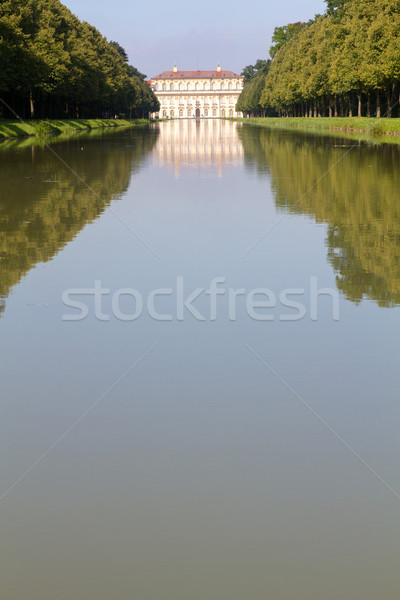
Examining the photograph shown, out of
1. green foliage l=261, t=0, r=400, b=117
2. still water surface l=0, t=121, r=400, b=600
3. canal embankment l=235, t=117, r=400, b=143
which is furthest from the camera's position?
green foliage l=261, t=0, r=400, b=117

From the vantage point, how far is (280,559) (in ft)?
10.9

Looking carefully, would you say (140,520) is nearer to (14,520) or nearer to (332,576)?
(14,520)

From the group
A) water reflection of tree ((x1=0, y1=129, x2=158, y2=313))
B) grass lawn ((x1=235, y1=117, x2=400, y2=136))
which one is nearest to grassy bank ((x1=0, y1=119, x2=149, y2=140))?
grass lawn ((x1=235, y1=117, x2=400, y2=136))

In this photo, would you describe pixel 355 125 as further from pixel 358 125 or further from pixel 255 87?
pixel 255 87

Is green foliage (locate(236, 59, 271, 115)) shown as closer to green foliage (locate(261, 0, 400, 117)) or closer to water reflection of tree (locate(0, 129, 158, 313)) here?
green foliage (locate(261, 0, 400, 117))

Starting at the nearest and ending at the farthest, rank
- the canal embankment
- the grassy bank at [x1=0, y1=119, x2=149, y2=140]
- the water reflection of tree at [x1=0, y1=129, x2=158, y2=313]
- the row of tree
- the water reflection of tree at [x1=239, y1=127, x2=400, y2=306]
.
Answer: the water reflection of tree at [x1=239, y1=127, x2=400, y2=306], the water reflection of tree at [x1=0, y1=129, x2=158, y2=313], the canal embankment, the grassy bank at [x1=0, y1=119, x2=149, y2=140], the row of tree

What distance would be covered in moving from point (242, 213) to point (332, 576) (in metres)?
11.5

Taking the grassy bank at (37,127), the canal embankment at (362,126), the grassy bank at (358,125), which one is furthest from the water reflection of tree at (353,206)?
the grassy bank at (37,127)

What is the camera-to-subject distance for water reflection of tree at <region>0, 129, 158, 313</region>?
10.4m

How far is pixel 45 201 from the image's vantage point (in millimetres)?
15555

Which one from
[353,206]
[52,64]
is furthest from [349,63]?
[353,206]

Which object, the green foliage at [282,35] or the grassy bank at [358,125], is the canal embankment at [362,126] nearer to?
the grassy bank at [358,125]

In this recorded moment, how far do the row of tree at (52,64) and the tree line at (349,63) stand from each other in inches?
833

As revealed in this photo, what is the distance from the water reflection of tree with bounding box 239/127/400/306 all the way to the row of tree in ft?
106
